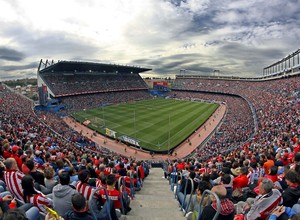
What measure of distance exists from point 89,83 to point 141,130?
47.4 m

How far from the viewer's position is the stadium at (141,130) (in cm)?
830

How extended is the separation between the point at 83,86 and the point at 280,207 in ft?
259

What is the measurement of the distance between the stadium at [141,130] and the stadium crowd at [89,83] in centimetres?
41

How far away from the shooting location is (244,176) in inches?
259

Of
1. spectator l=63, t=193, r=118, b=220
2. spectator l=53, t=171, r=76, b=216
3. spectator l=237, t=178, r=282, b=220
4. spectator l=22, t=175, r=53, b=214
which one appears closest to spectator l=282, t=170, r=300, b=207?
spectator l=237, t=178, r=282, b=220

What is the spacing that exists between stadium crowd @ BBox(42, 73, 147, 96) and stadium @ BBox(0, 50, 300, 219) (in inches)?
16.0

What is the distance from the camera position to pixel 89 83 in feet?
267

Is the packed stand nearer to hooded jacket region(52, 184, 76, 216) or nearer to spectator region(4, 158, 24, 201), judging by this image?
spectator region(4, 158, 24, 201)

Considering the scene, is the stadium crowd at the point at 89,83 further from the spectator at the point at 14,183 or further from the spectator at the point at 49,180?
the spectator at the point at 14,183

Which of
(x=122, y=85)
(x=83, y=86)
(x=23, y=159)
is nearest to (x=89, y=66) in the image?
(x=83, y=86)

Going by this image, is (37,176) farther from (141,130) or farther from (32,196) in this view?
(141,130)

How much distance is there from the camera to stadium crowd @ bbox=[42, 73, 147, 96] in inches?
2749

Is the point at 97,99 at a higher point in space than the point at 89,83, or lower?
lower

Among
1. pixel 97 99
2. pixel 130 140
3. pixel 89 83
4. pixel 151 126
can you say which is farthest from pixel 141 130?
pixel 89 83
